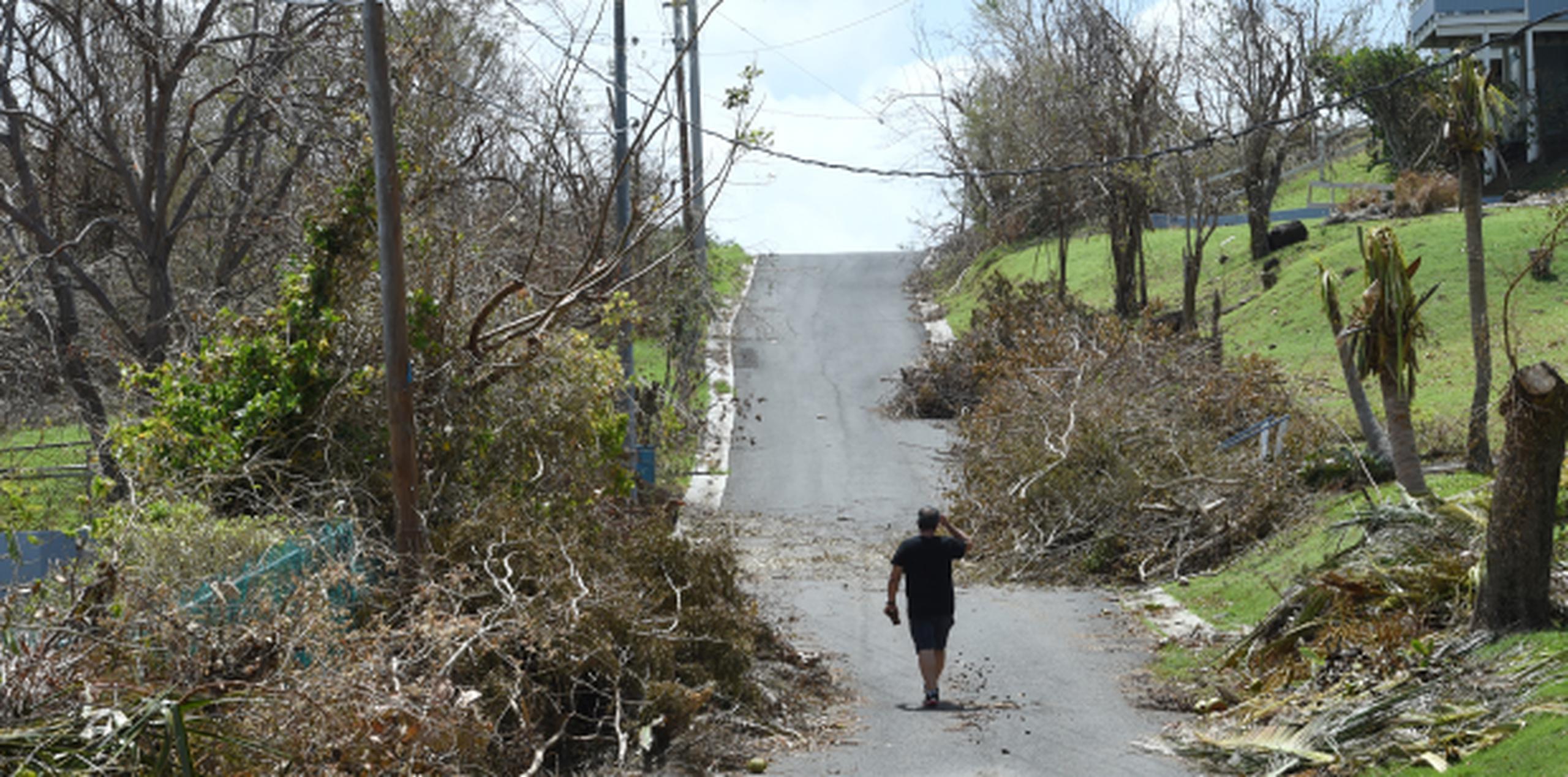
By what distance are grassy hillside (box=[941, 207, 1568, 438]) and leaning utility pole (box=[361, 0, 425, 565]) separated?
39.0 feet

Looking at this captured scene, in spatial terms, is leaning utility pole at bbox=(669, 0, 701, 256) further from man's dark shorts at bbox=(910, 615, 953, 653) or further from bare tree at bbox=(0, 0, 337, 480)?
man's dark shorts at bbox=(910, 615, 953, 653)

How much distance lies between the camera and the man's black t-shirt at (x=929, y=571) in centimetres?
1134

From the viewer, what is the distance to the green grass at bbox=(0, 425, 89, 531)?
11516mm

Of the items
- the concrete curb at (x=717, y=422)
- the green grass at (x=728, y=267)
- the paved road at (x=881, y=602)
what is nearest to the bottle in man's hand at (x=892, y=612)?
the paved road at (x=881, y=602)

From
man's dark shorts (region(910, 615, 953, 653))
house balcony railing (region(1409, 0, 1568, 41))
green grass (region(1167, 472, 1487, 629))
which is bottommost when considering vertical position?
green grass (region(1167, 472, 1487, 629))

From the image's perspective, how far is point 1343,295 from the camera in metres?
29.4

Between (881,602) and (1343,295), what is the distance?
17.3m

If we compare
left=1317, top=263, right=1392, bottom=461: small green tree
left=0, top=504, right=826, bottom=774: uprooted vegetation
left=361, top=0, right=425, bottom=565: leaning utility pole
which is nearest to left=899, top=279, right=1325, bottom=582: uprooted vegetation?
left=1317, top=263, right=1392, bottom=461: small green tree

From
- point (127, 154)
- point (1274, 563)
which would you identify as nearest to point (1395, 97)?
point (1274, 563)

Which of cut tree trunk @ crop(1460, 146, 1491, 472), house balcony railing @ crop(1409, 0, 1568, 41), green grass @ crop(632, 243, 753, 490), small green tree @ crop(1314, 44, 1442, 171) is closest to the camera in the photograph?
cut tree trunk @ crop(1460, 146, 1491, 472)

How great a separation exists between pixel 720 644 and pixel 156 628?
14.7ft

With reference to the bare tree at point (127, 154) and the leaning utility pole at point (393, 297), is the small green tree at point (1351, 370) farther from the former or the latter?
the bare tree at point (127, 154)

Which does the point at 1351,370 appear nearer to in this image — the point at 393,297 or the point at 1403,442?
the point at 1403,442

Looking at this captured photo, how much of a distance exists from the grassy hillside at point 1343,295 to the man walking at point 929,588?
8.22m
